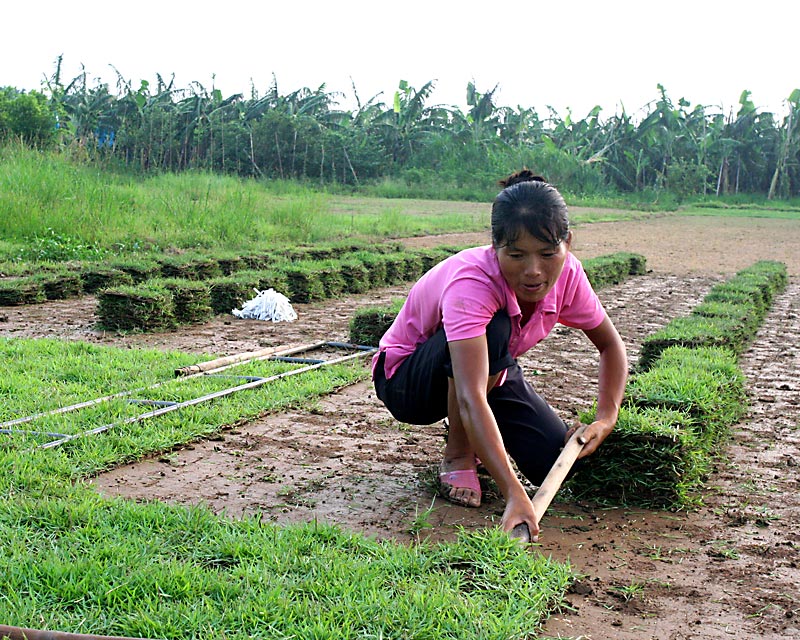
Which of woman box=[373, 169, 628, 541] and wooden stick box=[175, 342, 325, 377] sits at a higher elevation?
woman box=[373, 169, 628, 541]

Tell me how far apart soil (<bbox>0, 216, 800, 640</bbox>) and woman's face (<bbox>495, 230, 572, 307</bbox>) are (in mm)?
924

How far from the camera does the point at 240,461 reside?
3910 mm

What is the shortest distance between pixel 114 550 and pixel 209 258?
24.7ft

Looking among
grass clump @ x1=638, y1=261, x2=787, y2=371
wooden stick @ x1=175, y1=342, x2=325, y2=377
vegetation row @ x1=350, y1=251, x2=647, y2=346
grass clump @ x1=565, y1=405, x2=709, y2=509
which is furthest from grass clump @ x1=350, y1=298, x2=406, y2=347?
grass clump @ x1=565, y1=405, x2=709, y2=509

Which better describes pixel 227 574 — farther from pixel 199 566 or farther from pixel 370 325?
pixel 370 325

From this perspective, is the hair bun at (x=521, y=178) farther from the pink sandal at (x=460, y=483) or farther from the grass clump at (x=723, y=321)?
the grass clump at (x=723, y=321)

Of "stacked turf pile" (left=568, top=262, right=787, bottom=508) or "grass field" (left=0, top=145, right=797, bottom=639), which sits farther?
"stacked turf pile" (left=568, top=262, right=787, bottom=508)

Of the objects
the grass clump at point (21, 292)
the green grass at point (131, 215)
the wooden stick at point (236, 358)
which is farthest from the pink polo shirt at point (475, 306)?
the green grass at point (131, 215)

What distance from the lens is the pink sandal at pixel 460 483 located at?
347 cm

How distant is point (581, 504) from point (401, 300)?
14.5 ft

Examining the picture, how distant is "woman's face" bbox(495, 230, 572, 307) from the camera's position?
9.81 ft

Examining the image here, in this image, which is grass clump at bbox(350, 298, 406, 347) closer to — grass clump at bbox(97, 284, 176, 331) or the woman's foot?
grass clump at bbox(97, 284, 176, 331)

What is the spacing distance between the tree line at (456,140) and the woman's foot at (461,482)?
27.8 metres

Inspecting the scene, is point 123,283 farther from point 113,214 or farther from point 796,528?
point 796,528
